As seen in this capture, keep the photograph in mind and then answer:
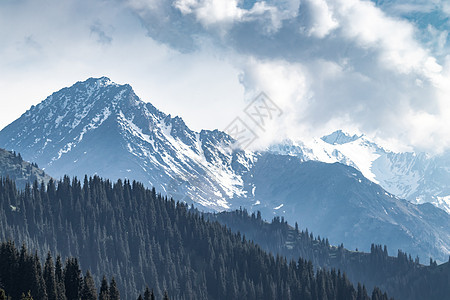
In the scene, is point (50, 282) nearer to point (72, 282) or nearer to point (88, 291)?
point (72, 282)

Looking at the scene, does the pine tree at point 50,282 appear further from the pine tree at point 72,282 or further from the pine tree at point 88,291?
the pine tree at point 88,291

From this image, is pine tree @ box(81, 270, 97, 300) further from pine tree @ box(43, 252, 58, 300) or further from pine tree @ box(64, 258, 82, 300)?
pine tree @ box(43, 252, 58, 300)

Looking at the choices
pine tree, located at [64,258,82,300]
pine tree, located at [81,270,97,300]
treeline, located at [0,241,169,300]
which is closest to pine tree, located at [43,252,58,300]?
treeline, located at [0,241,169,300]

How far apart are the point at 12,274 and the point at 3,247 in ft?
31.3

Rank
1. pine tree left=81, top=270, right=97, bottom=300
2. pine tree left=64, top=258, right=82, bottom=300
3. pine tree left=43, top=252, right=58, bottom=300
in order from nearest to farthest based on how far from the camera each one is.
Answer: pine tree left=43, top=252, right=58, bottom=300
pine tree left=81, top=270, right=97, bottom=300
pine tree left=64, top=258, right=82, bottom=300

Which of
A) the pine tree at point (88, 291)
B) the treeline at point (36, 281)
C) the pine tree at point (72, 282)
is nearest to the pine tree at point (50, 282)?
the treeline at point (36, 281)

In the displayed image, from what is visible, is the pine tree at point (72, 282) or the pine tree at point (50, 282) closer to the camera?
the pine tree at point (50, 282)

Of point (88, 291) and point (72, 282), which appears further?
point (72, 282)

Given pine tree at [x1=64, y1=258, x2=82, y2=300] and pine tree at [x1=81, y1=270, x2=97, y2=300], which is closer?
pine tree at [x1=81, y1=270, x2=97, y2=300]

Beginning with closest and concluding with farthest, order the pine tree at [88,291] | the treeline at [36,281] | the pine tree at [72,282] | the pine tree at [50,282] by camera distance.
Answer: the treeline at [36,281] → the pine tree at [50,282] → the pine tree at [88,291] → the pine tree at [72,282]

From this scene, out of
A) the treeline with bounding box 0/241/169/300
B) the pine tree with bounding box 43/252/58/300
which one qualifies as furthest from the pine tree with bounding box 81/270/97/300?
the pine tree with bounding box 43/252/58/300

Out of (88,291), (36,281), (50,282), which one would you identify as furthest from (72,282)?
(36,281)

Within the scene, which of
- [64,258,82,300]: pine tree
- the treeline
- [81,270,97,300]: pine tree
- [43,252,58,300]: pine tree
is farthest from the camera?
[64,258,82,300]: pine tree

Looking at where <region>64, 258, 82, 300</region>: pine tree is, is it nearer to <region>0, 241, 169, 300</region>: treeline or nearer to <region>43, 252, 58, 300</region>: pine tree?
<region>0, 241, 169, 300</region>: treeline
